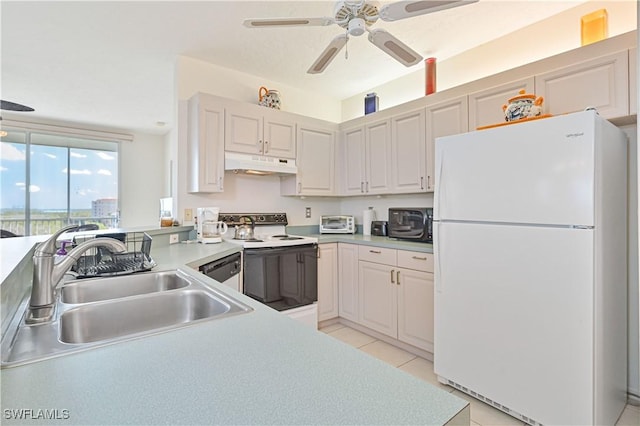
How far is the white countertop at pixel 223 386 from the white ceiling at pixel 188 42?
220 centimetres

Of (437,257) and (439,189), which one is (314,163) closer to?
(439,189)

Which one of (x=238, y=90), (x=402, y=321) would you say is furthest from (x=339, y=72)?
(x=402, y=321)

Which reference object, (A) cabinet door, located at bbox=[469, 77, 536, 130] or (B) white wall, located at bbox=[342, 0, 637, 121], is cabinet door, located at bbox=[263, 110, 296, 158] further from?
(A) cabinet door, located at bbox=[469, 77, 536, 130]

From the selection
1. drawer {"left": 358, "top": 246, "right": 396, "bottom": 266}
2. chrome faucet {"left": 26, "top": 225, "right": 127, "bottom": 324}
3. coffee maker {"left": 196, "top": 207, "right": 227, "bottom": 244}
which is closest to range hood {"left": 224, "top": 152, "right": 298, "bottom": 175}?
coffee maker {"left": 196, "top": 207, "right": 227, "bottom": 244}

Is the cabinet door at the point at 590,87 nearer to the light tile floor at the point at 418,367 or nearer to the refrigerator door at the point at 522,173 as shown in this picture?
the refrigerator door at the point at 522,173

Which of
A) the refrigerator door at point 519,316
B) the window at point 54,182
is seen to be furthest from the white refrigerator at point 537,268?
the window at point 54,182

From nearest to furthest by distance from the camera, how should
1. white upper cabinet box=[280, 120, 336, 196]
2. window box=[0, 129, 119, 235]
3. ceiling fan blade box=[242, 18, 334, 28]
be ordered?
ceiling fan blade box=[242, 18, 334, 28] → white upper cabinet box=[280, 120, 336, 196] → window box=[0, 129, 119, 235]

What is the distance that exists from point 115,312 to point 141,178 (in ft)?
17.0

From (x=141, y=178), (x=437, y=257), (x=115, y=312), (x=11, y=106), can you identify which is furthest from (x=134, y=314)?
(x=141, y=178)

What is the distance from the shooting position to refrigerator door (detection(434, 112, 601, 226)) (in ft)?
4.75

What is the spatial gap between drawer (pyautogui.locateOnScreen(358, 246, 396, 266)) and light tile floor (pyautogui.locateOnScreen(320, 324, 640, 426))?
71 centimetres

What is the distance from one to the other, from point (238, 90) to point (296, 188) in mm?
1129

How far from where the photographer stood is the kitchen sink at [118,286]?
1219 millimetres

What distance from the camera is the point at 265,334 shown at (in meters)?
0.73
